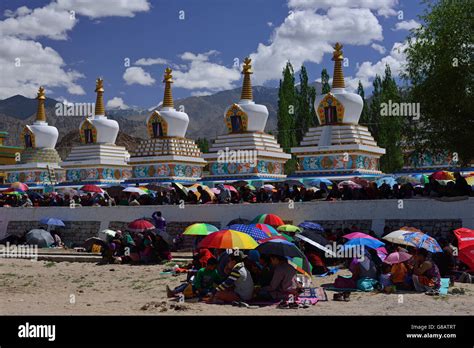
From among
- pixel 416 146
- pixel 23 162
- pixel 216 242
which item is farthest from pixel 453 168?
pixel 23 162

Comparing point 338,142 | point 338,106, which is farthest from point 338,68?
point 338,142

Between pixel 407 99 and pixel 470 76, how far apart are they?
261 centimetres

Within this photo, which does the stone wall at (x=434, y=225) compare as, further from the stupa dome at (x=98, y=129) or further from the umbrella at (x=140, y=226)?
the stupa dome at (x=98, y=129)

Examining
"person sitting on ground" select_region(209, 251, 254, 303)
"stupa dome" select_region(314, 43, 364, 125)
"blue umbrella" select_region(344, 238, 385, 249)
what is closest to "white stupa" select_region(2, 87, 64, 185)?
"stupa dome" select_region(314, 43, 364, 125)

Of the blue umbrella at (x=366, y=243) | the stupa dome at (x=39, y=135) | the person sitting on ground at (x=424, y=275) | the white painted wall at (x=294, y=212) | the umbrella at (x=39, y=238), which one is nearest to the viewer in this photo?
the person sitting on ground at (x=424, y=275)

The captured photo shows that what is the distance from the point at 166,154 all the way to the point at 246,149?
17.9 feet

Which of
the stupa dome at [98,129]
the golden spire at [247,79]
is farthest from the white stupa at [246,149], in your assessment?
the stupa dome at [98,129]

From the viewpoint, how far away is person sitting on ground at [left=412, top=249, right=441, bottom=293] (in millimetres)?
14352

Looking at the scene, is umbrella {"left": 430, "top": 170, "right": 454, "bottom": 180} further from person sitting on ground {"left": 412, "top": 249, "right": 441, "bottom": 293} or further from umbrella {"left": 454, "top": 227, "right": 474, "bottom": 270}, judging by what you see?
person sitting on ground {"left": 412, "top": 249, "right": 441, "bottom": 293}

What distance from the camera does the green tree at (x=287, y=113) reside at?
5291cm

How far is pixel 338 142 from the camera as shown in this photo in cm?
3806

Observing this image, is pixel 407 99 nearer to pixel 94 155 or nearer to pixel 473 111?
pixel 473 111

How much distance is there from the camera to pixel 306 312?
12633 mm

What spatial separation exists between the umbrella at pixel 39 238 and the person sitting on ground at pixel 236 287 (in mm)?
15360
